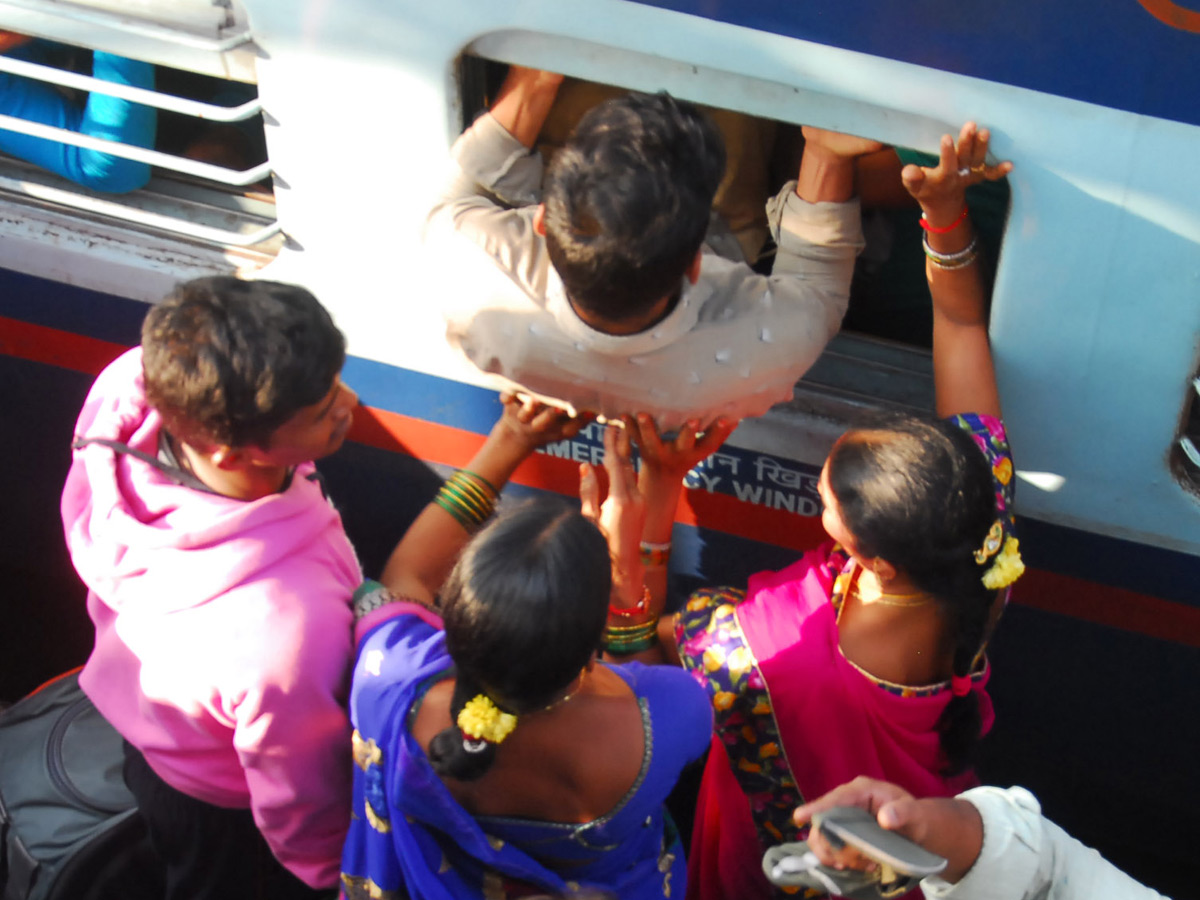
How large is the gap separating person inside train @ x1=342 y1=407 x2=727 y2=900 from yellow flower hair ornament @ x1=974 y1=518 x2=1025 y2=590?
467mm

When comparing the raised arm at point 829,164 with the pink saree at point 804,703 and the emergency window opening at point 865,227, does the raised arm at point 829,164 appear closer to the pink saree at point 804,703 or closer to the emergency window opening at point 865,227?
the emergency window opening at point 865,227

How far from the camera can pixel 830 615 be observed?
5.90ft

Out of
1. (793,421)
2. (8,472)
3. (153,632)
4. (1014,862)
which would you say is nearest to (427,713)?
(153,632)

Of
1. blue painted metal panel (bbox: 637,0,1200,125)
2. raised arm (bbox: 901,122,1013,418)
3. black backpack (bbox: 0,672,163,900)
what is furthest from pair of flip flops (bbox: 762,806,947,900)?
black backpack (bbox: 0,672,163,900)

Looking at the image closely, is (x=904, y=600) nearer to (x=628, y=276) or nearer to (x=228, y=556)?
(x=628, y=276)

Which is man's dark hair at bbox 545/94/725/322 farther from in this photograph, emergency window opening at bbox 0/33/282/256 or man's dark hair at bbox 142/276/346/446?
emergency window opening at bbox 0/33/282/256

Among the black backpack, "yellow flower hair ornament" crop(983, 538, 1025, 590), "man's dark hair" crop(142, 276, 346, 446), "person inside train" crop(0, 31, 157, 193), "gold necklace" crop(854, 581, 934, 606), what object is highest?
"person inside train" crop(0, 31, 157, 193)

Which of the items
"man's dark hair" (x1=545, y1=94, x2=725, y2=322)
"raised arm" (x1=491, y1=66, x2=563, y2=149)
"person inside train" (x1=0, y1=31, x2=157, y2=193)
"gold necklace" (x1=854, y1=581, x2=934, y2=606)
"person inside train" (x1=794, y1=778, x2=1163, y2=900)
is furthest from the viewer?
"person inside train" (x1=0, y1=31, x2=157, y2=193)

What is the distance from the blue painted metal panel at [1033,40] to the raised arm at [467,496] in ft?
2.67

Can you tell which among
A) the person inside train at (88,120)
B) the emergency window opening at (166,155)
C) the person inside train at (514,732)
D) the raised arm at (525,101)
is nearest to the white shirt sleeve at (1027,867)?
the person inside train at (514,732)

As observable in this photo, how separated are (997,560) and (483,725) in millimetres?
Answer: 808

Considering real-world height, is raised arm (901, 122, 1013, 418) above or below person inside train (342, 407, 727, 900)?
above

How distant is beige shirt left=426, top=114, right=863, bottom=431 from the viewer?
1.81m

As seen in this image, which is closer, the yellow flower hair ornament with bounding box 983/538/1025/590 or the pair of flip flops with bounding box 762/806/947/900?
the pair of flip flops with bounding box 762/806/947/900
